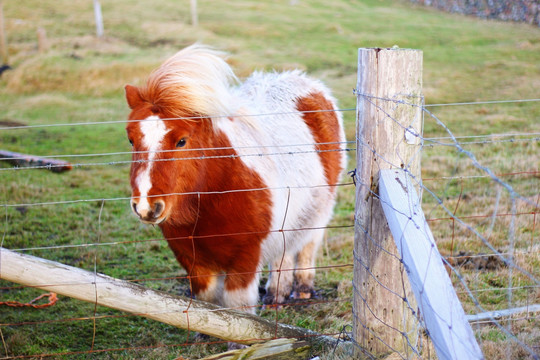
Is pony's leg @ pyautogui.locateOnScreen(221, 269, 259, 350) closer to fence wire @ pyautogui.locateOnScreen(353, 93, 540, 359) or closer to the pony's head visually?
the pony's head

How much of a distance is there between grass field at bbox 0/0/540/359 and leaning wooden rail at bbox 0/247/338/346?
21 centimetres

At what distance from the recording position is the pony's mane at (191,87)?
131 inches

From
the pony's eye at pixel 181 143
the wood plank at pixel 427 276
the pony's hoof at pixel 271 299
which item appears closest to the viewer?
the wood plank at pixel 427 276

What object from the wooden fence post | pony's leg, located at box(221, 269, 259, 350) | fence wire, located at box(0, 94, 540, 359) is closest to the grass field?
fence wire, located at box(0, 94, 540, 359)

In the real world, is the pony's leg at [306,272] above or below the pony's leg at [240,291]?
below

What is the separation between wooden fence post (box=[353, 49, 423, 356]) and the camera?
246 centimetres

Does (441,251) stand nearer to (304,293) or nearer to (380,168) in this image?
(304,293)

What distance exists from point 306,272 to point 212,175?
1.95 meters

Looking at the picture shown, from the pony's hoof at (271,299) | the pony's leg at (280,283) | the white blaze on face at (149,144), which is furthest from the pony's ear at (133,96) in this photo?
the pony's hoof at (271,299)

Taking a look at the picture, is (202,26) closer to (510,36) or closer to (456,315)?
(510,36)

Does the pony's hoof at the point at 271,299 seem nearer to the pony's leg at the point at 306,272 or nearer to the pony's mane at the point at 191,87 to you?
the pony's leg at the point at 306,272

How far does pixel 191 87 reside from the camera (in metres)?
3.39

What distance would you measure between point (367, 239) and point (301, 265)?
265 cm

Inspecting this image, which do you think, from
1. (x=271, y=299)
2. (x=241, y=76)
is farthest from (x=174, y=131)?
(x=241, y=76)
